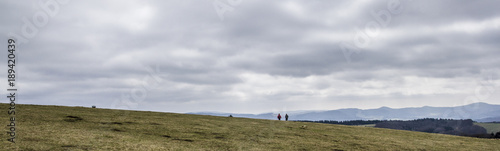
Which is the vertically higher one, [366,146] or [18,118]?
[18,118]

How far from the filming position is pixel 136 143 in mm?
24375

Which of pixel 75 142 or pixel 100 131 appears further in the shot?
pixel 100 131

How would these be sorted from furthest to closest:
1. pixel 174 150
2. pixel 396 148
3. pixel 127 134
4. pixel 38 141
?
1. pixel 396 148
2. pixel 127 134
3. pixel 174 150
4. pixel 38 141

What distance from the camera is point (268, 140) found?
32531 mm

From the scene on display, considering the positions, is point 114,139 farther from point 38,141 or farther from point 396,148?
point 396,148

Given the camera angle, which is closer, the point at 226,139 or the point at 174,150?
the point at 174,150

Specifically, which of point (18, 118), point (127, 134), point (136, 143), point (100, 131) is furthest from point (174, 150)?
point (18, 118)

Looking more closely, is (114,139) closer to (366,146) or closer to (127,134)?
(127,134)

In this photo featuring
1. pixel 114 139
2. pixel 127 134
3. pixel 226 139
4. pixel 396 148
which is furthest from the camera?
pixel 396 148

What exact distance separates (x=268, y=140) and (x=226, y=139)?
4658mm

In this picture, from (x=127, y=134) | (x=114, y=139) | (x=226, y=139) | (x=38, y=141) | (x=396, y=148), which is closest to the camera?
(x=38, y=141)

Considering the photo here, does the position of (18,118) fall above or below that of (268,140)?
above

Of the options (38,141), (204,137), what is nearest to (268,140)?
(204,137)

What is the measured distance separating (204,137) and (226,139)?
221 centimetres
